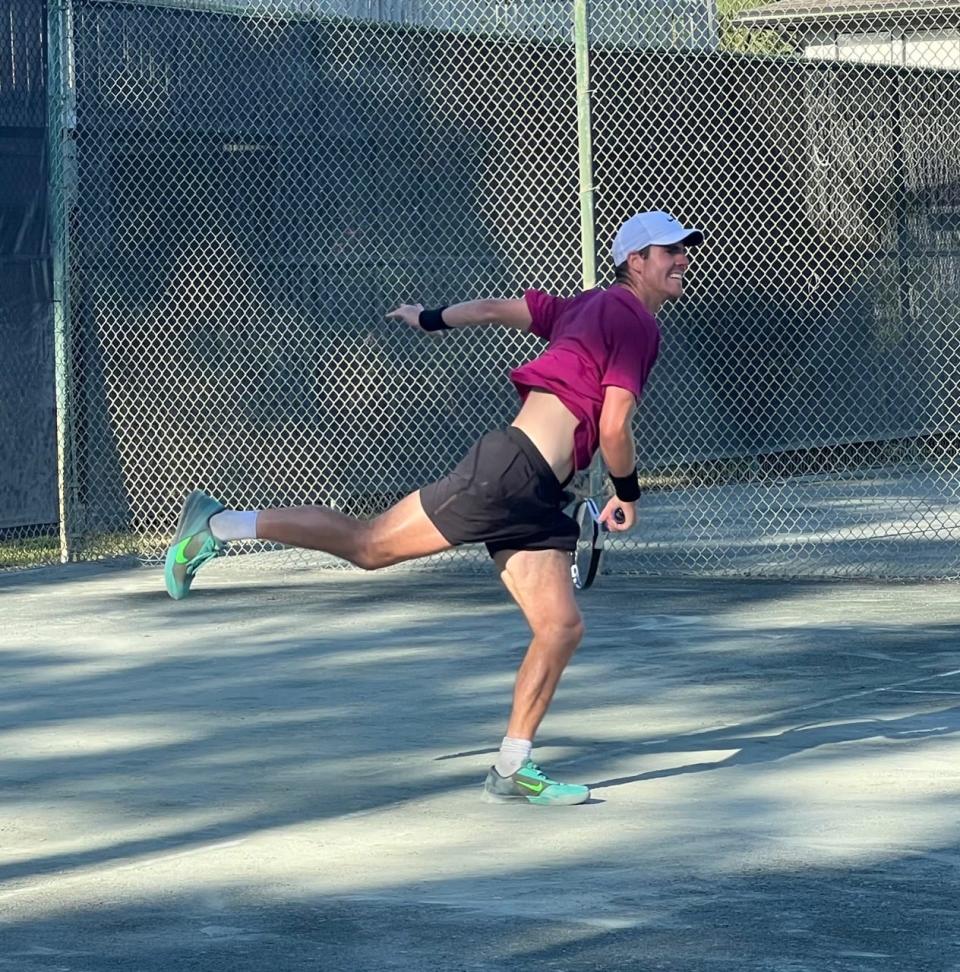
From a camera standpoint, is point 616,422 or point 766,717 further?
point 766,717

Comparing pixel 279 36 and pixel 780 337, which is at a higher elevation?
pixel 279 36

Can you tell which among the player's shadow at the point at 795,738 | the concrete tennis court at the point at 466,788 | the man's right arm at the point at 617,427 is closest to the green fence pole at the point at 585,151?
the concrete tennis court at the point at 466,788

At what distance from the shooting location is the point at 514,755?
6.96m

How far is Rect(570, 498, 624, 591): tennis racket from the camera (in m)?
7.27

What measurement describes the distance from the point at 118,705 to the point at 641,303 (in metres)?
3.00

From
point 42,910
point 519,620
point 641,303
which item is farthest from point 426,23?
point 42,910

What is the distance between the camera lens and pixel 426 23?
20.2 meters

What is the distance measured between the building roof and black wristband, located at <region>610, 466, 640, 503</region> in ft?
44.3

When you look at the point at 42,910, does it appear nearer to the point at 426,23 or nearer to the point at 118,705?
the point at 118,705

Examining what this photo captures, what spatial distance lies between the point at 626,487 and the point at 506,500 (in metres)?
0.37

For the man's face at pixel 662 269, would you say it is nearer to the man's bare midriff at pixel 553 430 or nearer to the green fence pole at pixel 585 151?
the man's bare midriff at pixel 553 430

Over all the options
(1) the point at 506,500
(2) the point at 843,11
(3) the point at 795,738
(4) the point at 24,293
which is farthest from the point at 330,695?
(2) the point at 843,11

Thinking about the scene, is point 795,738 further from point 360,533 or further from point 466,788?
point 360,533

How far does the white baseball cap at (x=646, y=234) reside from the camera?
7039 mm
